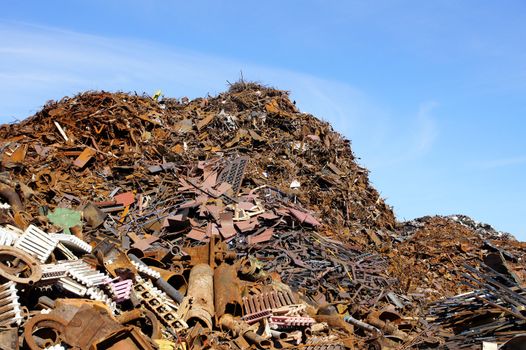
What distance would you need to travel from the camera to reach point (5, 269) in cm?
569

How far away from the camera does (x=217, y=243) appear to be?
9289mm

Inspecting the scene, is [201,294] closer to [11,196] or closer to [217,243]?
[217,243]

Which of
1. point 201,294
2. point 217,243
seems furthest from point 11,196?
point 201,294

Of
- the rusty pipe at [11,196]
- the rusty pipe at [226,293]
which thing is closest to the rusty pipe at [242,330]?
the rusty pipe at [226,293]

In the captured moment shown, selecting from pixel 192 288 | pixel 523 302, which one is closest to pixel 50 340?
pixel 192 288

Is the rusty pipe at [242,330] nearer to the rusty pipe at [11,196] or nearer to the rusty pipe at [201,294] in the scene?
the rusty pipe at [201,294]

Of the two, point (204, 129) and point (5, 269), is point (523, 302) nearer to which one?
point (5, 269)

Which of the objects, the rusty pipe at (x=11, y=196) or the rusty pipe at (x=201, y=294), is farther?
the rusty pipe at (x=11, y=196)

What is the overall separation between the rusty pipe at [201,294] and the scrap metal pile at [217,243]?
0.02m

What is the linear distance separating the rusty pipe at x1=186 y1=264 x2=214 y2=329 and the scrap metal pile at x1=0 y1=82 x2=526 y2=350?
0.08ft

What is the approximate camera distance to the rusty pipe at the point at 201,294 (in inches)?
277

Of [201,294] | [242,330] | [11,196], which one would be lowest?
[242,330]

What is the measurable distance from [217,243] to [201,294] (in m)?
1.86

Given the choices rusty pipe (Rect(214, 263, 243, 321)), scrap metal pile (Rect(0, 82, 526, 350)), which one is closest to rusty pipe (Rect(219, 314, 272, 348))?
scrap metal pile (Rect(0, 82, 526, 350))
